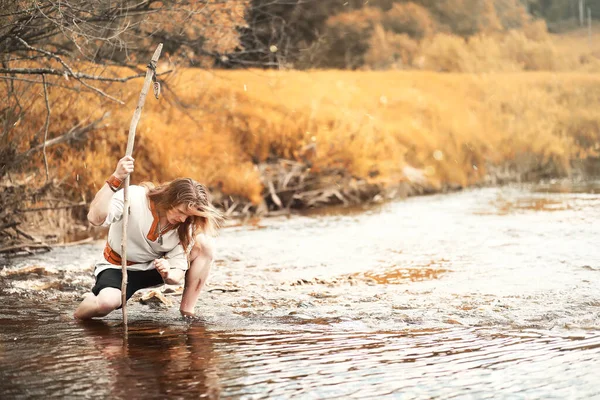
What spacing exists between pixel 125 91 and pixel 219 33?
8.16 ft

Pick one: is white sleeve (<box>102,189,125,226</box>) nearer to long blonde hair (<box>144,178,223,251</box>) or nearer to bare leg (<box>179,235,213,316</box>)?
long blonde hair (<box>144,178,223,251</box>)

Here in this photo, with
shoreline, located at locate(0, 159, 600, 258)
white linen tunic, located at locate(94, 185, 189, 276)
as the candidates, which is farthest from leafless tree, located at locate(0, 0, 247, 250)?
white linen tunic, located at locate(94, 185, 189, 276)

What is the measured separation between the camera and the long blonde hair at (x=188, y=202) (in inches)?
225

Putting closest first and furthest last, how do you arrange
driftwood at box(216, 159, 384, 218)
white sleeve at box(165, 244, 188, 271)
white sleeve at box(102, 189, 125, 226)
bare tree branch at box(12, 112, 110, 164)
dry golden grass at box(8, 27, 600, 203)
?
white sleeve at box(102, 189, 125, 226) < white sleeve at box(165, 244, 188, 271) < bare tree branch at box(12, 112, 110, 164) < dry golden grass at box(8, 27, 600, 203) < driftwood at box(216, 159, 384, 218)

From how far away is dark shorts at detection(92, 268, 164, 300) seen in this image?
19.7 ft

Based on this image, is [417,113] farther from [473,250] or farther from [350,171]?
[473,250]

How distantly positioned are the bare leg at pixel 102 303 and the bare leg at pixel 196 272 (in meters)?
0.54

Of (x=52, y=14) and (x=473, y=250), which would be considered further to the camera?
(x=473, y=250)

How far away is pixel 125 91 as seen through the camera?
1301 cm

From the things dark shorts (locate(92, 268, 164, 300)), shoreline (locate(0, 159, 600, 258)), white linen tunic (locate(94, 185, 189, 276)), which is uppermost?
white linen tunic (locate(94, 185, 189, 276))

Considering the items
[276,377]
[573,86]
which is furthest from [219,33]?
[573,86]

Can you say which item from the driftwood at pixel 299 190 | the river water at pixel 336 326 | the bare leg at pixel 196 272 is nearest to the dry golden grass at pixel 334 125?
the driftwood at pixel 299 190

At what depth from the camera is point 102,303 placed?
5930mm

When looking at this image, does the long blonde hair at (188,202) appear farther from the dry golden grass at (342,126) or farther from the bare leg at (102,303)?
the dry golden grass at (342,126)
